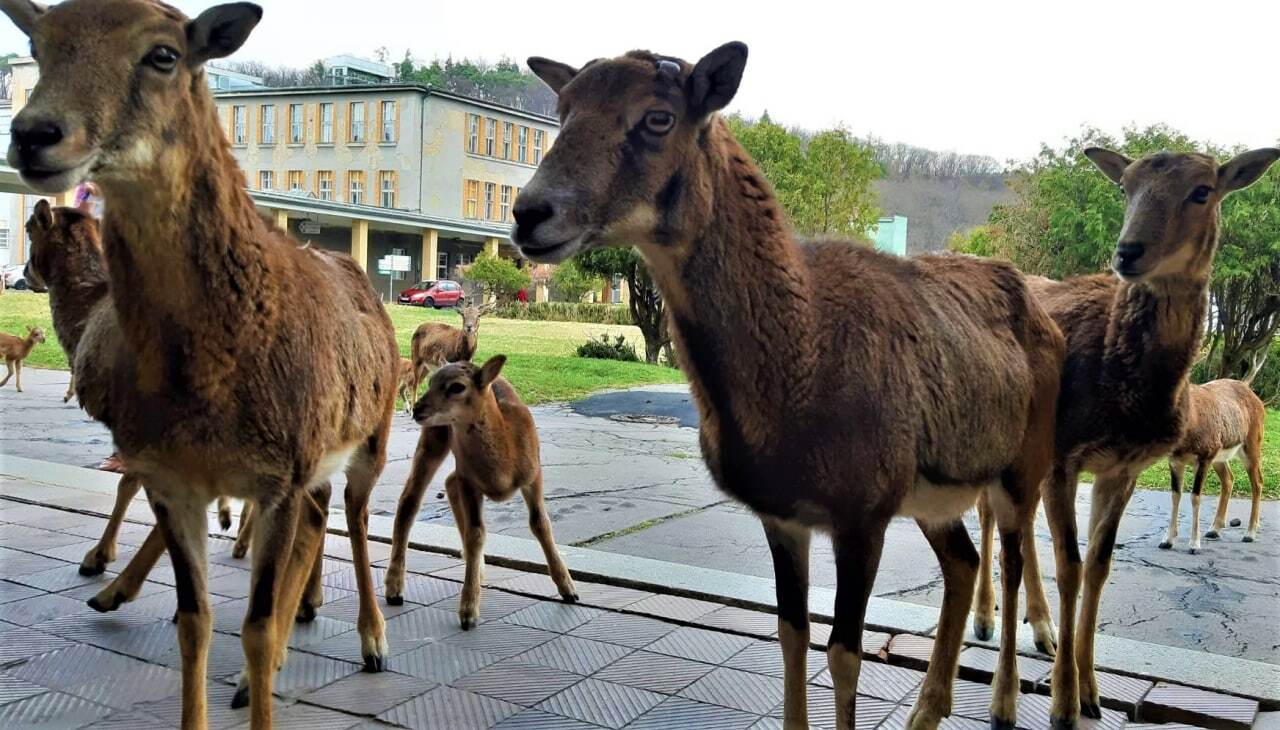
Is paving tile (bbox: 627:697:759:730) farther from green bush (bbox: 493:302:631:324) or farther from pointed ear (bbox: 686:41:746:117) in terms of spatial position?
green bush (bbox: 493:302:631:324)

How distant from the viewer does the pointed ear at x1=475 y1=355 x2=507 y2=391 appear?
5184 millimetres

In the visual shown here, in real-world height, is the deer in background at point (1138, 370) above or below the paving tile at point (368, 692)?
above

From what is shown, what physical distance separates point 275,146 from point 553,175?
24.9ft

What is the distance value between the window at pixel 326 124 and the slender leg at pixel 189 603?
7256 millimetres

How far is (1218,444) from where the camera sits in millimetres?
7020

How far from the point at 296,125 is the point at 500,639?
6.67 metres

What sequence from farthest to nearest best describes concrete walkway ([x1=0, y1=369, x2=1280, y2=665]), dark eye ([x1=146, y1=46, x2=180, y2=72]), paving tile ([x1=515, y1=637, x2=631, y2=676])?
→ concrete walkway ([x1=0, y1=369, x2=1280, y2=665])
paving tile ([x1=515, y1=637, x2=631, y2=676])
dark eye ([x1=146, y1=46, x2=180, y2=72])

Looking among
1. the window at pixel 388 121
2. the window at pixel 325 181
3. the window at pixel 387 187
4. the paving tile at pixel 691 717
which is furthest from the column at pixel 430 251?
the paving tile at pixel 691 717

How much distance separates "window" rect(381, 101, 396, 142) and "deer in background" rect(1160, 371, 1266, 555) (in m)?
7.42

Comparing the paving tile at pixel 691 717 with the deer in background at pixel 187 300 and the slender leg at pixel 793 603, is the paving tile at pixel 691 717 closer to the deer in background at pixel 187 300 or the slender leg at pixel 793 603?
the slender leg at pixel 793 603

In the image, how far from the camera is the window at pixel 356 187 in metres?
10.1

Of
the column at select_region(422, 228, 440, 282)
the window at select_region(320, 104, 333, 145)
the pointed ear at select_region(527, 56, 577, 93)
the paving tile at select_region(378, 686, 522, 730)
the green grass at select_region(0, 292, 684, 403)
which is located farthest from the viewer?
the green grass at select_region(0, 292, 684, 403)

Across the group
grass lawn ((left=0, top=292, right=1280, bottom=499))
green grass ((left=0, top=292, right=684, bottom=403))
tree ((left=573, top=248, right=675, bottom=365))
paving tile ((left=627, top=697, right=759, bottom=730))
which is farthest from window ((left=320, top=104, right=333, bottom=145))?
tree ((left=573, top=248, right=675, bottom=365))

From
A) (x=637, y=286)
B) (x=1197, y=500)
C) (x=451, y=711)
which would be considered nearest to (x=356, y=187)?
(x=451, y=711)
